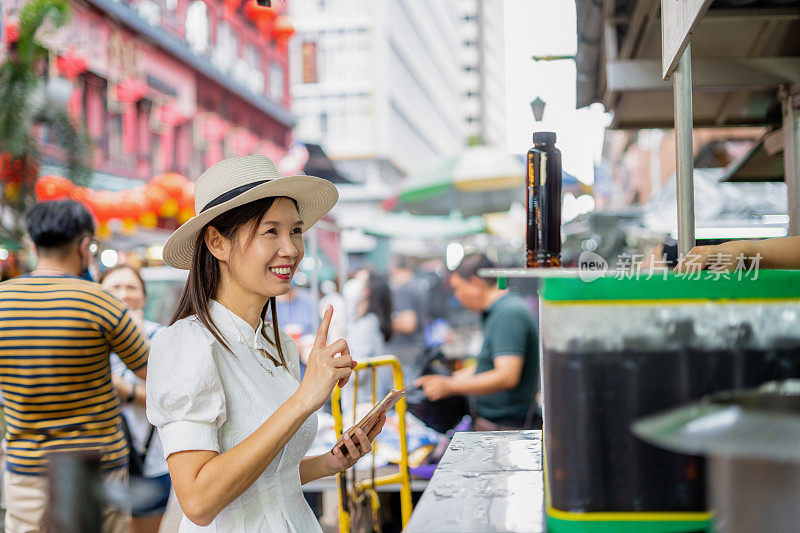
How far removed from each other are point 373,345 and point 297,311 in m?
1.89

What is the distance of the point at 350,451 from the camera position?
2637 mm

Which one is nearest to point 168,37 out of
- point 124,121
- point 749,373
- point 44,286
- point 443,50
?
point 124,121

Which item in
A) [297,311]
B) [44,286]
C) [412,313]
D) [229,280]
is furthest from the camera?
[412,313]

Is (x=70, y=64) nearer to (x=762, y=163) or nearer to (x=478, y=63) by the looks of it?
(x=762, y=163)

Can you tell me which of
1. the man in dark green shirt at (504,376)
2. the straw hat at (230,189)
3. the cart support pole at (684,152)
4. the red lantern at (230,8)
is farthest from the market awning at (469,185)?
the red lantern at (230,8)

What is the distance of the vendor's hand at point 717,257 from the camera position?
184 cm

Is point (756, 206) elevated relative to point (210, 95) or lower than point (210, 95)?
lower

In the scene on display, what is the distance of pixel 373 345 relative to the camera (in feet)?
26.3

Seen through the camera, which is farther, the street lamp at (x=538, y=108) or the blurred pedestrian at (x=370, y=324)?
the blurred pedestrian at (x=370, y=324)

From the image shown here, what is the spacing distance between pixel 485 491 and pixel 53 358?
8.19 ft

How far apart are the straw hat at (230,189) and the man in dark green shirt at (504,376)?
101 inches

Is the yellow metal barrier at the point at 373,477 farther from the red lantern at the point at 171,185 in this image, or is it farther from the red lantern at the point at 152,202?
the red lantern at the point at 171,185

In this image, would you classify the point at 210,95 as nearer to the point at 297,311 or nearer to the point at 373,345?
the point at 297,311

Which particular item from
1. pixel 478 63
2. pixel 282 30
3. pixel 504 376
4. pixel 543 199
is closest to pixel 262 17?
pixel 282 30
